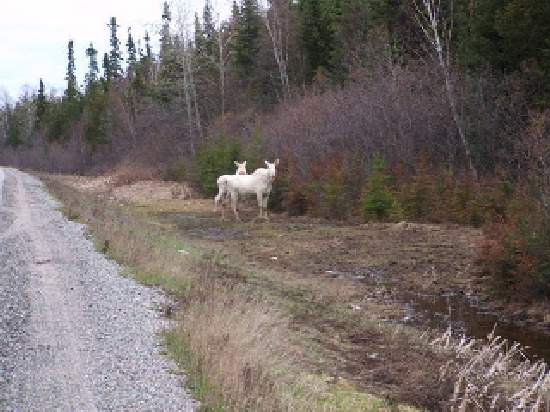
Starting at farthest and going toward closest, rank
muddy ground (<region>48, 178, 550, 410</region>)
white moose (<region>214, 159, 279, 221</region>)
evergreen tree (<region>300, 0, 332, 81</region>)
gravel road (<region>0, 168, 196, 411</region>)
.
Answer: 1. evergreen tree (<region>300, 0, 332, 81</region>)
2. white moose (<region>214, 159, 279, 221</region>)
3. muddy ground (<region>48, 178, 550, 410</region>)
4. gravel road (<region>0, 168, 196, 411</region>)

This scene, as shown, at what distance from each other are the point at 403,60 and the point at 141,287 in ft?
77.8

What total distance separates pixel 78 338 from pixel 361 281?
875cm

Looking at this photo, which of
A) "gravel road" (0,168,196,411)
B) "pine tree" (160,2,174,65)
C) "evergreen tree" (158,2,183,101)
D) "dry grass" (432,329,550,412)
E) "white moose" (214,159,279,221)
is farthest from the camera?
"evergreen tree" (158,2,183,101)

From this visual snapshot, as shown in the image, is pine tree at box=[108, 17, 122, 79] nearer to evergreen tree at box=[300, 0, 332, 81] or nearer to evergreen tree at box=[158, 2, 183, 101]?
evergreen tree at box=[158, 2, 183, 101]

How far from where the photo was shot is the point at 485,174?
985 inches

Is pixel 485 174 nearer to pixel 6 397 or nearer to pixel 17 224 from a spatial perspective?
pixel 17 224

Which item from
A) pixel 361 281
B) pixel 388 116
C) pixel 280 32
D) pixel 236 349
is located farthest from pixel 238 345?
pixel 280 32

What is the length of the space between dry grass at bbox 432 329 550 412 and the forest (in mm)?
3978

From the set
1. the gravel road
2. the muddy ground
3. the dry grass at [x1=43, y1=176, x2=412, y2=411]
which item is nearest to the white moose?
the muddy ground

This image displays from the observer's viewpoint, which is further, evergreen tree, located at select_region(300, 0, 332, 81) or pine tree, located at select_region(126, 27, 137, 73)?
pine tree, located at select_region(126, 27, 137, 73)

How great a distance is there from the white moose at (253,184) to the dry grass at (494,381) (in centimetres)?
1777

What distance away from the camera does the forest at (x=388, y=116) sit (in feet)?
71.4

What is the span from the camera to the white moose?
28688 millimetres

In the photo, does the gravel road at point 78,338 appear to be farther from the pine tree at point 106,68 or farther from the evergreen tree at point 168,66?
the pine tree at point 106,68
